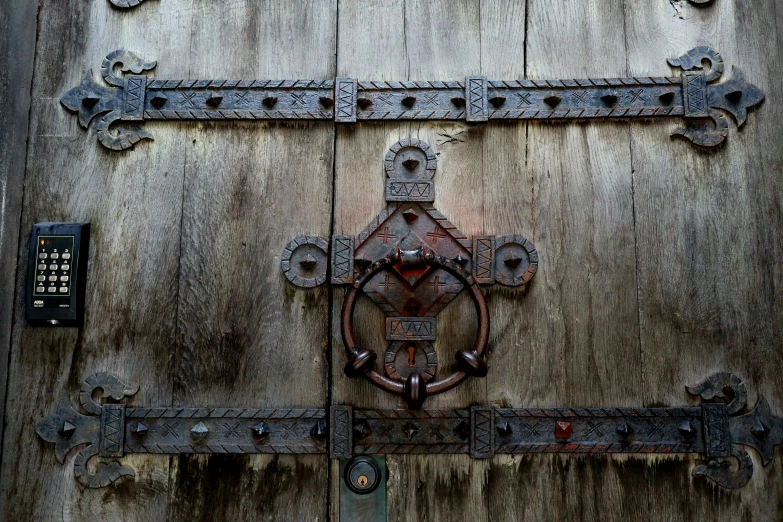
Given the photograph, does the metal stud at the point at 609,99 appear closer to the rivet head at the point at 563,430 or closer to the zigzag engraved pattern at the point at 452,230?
the zigzag engraved pattern at the point at 452,230

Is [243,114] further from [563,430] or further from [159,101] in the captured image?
[563,430]

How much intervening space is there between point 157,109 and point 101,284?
14.4 inches

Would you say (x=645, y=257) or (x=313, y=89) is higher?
(x=313, y=89)

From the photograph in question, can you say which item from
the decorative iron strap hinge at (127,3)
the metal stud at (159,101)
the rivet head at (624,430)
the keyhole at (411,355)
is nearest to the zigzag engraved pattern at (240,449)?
the keyhole at (411,355)

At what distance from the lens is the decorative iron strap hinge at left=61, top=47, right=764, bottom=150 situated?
4.28 feet

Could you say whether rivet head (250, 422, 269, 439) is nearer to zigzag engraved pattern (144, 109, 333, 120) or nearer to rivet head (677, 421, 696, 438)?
zigzag engraved pattern (144, 109, 333, 120)

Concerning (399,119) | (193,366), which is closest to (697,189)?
(399,119)

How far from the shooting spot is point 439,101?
1.31 metres

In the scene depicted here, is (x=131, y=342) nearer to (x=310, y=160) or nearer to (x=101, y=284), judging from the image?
(x=101, y=284)

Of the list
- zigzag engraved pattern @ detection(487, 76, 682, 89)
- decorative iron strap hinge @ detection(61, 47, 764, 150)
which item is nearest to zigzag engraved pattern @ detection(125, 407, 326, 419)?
decorative iron strap hinge @ detection(61, 47, 764, 150)

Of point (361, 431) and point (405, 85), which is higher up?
point (405, 85)

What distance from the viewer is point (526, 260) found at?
1273 mm

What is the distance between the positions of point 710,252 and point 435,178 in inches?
22.0

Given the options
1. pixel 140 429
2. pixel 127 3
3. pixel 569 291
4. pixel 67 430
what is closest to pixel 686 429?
pixel 569 291
